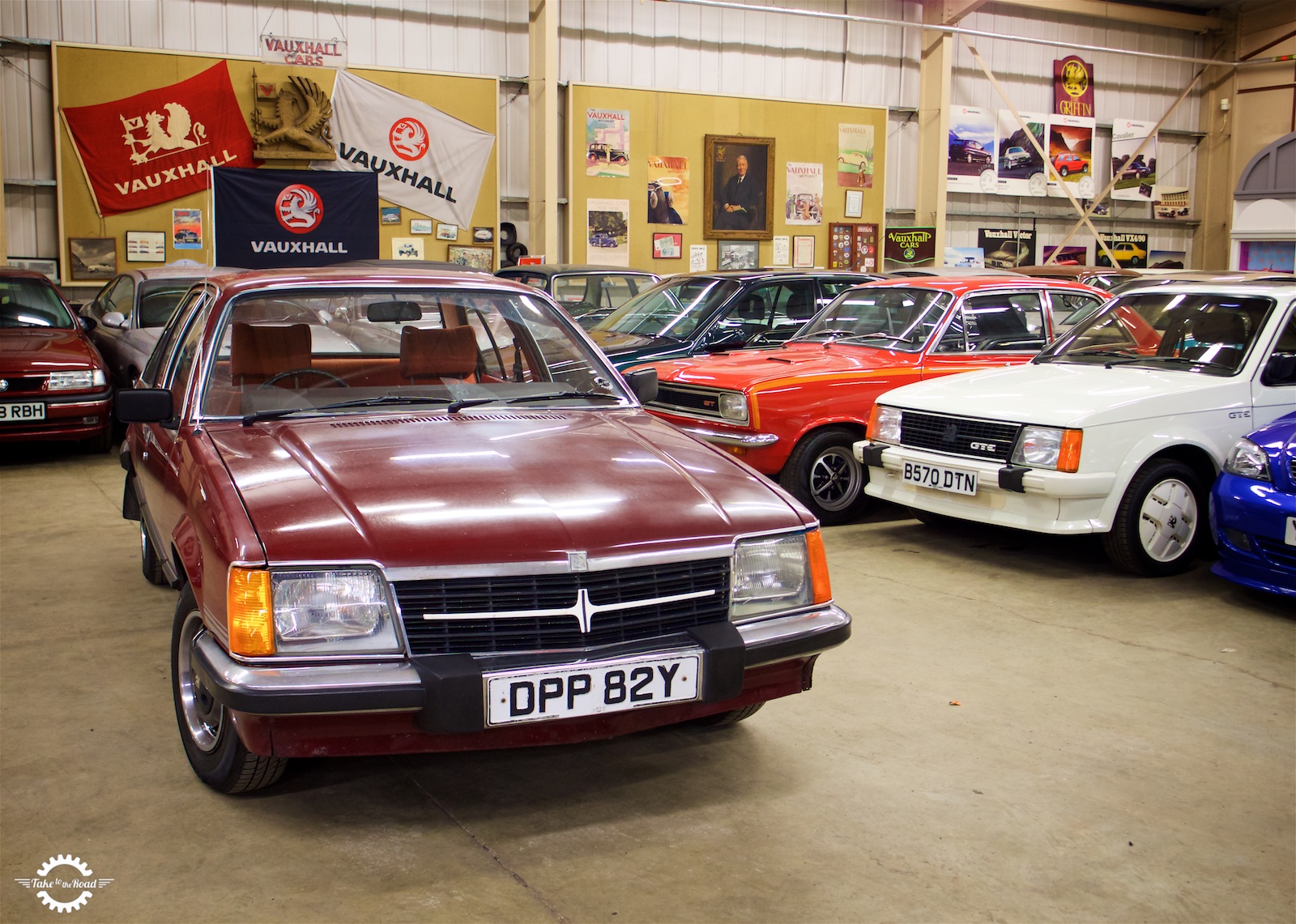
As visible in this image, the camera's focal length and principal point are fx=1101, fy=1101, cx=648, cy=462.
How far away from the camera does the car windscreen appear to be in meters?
8.86

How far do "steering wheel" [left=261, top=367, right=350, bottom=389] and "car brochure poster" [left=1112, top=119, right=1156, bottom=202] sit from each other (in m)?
16.9

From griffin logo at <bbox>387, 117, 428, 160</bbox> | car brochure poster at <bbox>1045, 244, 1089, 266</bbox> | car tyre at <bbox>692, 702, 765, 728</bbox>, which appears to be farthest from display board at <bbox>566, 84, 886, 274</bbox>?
car tyre at <bbox>692, 702, 765, 728</bbox>

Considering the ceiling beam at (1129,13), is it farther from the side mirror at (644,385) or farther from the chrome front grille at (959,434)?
the side mirror at (644,385)

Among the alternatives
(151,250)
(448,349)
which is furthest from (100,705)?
(151,250)

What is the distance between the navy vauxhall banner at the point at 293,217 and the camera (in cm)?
1244

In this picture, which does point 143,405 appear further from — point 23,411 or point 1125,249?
point 1125,249

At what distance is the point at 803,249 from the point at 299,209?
22.2ft

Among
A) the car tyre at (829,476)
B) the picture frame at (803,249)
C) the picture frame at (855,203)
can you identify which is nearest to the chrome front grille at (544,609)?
the car tyre at (829,476)

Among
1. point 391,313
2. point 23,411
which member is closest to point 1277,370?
point 391,313

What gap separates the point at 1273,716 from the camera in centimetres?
353

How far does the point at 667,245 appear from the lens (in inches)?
577

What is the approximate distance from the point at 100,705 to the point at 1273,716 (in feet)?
12.3

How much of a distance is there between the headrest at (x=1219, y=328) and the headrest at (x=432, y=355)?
152 inches

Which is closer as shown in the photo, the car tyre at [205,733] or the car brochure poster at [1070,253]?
the car tyre at [205,733]
